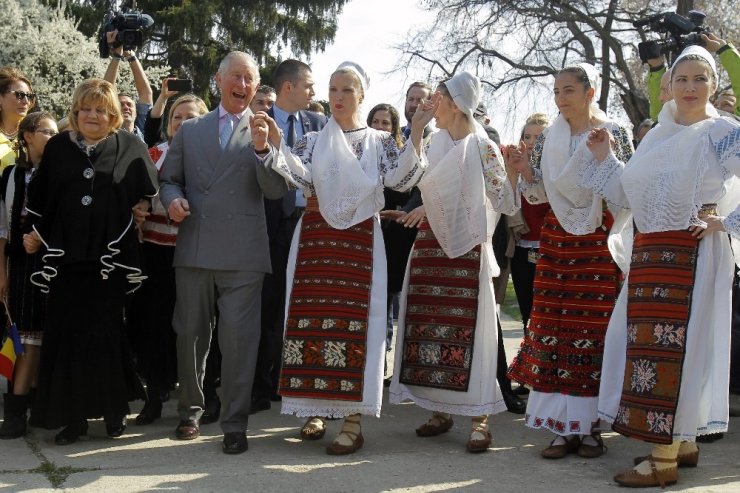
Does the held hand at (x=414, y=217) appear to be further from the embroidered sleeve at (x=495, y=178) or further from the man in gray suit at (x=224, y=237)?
the man in gray suit at (x=224, y=237)

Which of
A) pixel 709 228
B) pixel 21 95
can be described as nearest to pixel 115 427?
pixel 21 95

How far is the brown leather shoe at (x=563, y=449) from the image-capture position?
4.90 m

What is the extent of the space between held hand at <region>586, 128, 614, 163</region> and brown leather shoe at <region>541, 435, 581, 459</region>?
1.46 metres

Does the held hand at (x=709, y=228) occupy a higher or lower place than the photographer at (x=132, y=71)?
lower

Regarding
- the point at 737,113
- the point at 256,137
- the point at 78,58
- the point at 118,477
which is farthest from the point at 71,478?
the point at 78,58

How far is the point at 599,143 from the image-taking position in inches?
189

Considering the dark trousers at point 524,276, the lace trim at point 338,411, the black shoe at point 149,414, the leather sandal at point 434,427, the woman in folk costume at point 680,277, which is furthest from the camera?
the dark trousers at point 524,276

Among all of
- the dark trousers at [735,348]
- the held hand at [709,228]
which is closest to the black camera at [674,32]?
the dark trousers at [735,348]

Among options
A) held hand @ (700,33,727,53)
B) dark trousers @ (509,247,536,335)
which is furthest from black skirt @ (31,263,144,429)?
held hand @ (700,33,727,53)

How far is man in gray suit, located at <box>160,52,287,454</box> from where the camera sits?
5000 mm

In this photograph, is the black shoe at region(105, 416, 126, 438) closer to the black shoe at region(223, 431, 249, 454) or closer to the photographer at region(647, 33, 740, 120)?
the black shoe at region(223, 431, 249, 454)

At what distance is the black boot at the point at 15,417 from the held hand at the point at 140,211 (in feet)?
3.78

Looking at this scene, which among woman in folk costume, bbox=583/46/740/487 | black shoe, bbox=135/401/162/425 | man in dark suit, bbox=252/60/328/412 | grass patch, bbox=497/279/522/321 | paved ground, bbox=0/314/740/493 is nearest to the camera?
paved ground, bbox=0/314/740/493

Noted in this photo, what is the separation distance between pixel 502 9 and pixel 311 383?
62.0 feet
